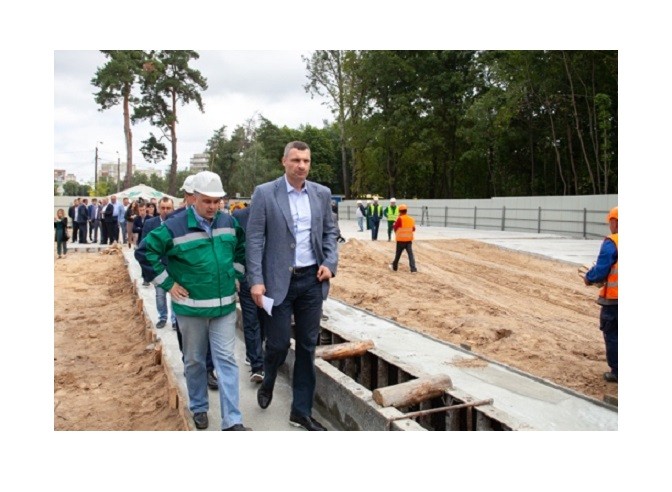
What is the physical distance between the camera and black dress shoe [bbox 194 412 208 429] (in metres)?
4.37

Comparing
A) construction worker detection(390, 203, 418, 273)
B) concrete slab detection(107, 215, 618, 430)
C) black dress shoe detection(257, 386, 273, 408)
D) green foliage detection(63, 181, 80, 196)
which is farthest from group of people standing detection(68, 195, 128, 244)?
green foliage detection(63, 181, 80, 196)

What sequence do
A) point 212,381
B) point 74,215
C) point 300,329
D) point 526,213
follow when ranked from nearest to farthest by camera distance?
point 300,329 → point 212,381 → point 74,215 → point 526,213

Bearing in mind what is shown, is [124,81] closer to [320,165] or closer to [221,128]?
[320,165]

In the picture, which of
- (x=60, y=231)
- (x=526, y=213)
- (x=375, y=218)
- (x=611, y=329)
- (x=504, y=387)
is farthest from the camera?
(x=526, y=213)

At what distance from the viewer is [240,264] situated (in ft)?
14.1

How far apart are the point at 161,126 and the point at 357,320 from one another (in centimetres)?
2469

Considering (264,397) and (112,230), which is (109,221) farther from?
(264,397)

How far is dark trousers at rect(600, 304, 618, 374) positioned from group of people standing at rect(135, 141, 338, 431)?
2994 millimetres

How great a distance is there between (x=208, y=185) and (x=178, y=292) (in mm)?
745

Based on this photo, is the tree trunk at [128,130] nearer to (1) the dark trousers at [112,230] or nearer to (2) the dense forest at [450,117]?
(2) the dense forest at [450,117]

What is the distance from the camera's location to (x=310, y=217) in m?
4.22

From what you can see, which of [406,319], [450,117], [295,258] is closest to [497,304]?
[406,319]

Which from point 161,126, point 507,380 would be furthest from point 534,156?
point 507,380

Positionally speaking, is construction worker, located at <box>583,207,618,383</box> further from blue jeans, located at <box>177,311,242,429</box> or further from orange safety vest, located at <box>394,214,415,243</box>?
orange safety vest, located at <box>394,214,415,243</box>
